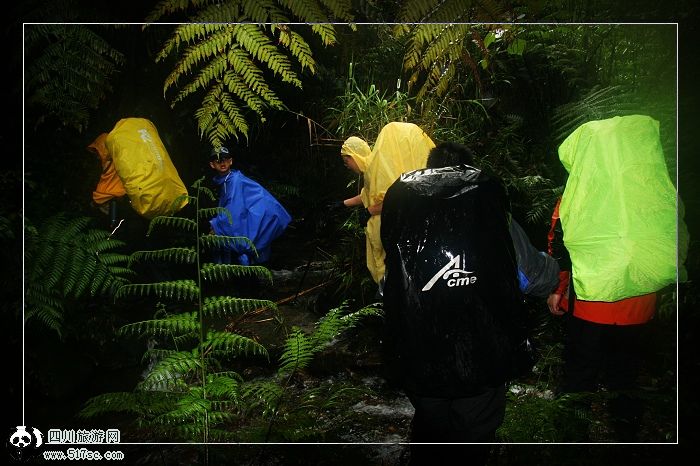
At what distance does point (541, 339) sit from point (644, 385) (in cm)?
74

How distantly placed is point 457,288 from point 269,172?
449cm

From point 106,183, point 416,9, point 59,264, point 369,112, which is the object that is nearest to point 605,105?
point 369,112

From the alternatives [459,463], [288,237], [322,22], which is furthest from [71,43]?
[288,237]

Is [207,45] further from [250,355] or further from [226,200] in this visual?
[250,355]

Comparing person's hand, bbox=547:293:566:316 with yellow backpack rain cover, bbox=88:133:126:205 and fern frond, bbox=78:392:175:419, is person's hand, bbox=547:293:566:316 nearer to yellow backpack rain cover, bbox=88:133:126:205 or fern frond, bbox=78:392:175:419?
fern frond, bbox=78:392:175:419

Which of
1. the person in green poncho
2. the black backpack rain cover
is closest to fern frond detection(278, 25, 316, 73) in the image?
the black backpack rain cover

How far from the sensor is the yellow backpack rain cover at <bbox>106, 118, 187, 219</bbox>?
3139 millimetres

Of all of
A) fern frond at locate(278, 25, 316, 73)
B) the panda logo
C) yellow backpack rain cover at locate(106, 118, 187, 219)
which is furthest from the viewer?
yellow backpack rain cover at locate(106, 118, 187, 219)

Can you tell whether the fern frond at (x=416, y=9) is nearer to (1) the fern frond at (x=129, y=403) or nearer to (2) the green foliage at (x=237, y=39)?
(2) the green foliage at (x=237, y=39)

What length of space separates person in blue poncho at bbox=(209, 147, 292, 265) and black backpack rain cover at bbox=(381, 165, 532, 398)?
2.74 m

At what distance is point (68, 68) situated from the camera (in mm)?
1910

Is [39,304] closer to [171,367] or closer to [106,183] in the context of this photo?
[171,367]

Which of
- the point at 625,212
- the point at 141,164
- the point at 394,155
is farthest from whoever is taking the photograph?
the point at 394,155

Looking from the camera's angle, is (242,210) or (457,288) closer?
(457,288)
